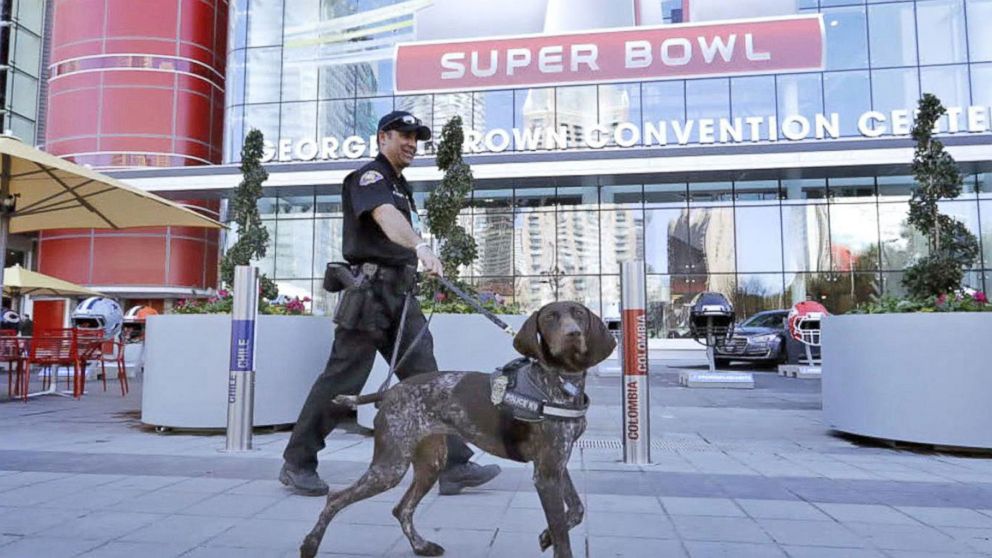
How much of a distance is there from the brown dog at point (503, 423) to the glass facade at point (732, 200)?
19626 millimetres

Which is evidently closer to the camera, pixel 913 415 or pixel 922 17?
pixel 913 415

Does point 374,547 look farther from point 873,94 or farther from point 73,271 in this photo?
point 73,271

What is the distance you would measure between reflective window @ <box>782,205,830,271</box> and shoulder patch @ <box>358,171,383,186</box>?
21440mm

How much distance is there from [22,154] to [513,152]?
52.5ft

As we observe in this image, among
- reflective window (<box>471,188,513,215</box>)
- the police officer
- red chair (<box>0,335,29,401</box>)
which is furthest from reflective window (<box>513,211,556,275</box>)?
the police officer

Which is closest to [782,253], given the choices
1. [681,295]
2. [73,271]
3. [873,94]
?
[681,295]

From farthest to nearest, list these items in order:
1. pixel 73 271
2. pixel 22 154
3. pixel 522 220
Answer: pixel 73 271 < pixel 522 220 < pixel 22 154

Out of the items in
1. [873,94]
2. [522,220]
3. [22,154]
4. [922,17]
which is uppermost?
[922,17]

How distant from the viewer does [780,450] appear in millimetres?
5812

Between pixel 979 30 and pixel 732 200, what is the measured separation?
10.0 meters

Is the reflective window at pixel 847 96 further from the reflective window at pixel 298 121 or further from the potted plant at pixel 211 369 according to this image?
the potted plant at pixel 211 369

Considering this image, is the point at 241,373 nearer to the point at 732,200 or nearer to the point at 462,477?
the point at 462,477

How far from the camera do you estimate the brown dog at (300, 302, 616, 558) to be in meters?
2.36

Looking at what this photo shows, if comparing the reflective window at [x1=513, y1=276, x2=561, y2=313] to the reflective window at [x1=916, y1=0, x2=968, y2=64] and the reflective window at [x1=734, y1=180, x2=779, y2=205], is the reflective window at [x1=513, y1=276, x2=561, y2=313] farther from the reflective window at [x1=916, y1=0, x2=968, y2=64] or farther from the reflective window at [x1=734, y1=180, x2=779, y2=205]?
the reflective window at [x1=916, y1=0, x2=968, y2=64]
